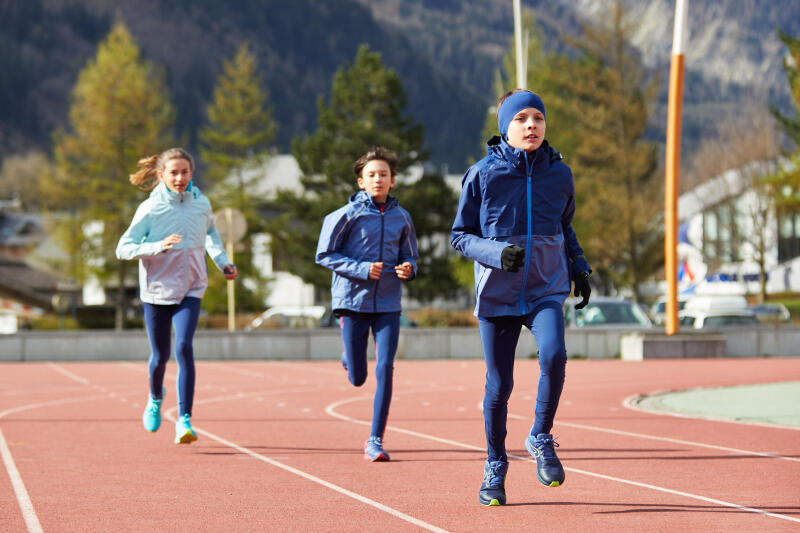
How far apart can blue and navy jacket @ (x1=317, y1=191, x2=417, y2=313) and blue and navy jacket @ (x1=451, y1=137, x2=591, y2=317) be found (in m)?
2.20

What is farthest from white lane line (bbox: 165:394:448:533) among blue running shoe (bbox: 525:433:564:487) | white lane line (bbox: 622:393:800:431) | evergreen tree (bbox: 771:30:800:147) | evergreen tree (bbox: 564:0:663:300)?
evergreen tree (bbox: 564:0:663:300)

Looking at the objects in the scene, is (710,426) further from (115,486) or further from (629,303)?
(629,303)

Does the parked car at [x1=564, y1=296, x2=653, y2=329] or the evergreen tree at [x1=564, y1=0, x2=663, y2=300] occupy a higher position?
the evergreen tree at [x1=564, y1=0, x2=663, y2=300]

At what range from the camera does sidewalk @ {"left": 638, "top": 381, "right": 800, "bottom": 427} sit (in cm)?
1098

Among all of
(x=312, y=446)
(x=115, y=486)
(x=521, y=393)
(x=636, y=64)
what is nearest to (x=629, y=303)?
(x=521, y=393)

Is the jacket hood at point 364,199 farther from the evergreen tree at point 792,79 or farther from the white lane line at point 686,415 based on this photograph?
the evergreen tree at point 792,79

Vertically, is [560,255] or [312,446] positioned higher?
[560,255]

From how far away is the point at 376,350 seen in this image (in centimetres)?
816

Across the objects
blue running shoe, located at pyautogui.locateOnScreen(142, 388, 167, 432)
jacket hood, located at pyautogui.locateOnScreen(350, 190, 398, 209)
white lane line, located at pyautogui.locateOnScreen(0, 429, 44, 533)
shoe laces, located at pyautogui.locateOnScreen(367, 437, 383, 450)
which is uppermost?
jacket hood, located at pyautogui.locateOnScreen(350, 190, 398, 209)

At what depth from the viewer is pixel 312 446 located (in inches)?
350

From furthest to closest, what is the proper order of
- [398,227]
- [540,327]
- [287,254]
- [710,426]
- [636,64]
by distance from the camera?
[287,254], [636,64], [710,426], [398,227], [540,327]

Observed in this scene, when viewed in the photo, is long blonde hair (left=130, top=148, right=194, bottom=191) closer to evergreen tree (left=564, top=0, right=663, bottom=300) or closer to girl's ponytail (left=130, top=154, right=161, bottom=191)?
girl's ponytail (left=130, top=154, right=161, bottom=191)

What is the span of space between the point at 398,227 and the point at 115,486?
2540 millimetres

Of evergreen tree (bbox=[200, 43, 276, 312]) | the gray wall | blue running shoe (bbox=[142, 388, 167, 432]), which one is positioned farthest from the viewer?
evergreen tree (bbox=[200, 43, 276, 312])
